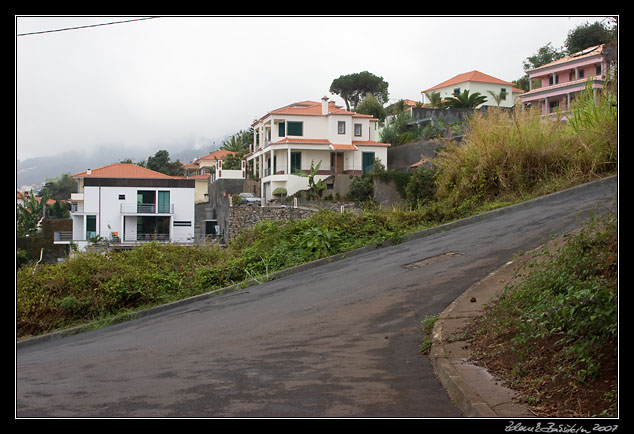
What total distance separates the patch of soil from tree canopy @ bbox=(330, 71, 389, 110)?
61785 mm

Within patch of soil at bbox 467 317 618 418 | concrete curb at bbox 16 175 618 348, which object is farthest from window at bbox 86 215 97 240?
patch of soil at bbox 467 317 618 418

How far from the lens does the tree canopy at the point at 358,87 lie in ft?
220

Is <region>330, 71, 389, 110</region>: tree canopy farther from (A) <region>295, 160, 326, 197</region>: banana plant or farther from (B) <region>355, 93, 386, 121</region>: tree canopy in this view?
(A) <region>295, 160, 326, 197</region>: banana plant

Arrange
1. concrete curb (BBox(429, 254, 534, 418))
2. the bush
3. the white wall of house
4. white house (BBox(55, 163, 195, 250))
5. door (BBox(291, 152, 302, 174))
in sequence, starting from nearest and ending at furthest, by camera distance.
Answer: concrete curb (BBox(429, 254, 534, 418)), the white wall of house, white house (BBox(55, 163, 195, 250)), the bush, door (BBox(291, 152, 302, 174))

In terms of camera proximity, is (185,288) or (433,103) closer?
(185,288)

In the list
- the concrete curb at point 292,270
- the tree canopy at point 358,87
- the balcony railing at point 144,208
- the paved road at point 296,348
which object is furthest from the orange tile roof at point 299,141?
the paved road at point 296,348

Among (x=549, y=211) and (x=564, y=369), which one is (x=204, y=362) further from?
(x=549, y=211)

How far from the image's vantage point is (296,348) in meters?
8.14

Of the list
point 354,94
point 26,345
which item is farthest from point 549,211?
point 354,94

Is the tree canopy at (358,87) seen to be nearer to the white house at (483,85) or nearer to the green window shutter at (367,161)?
the white house at (483,85)

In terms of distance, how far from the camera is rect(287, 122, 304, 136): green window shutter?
50.4m

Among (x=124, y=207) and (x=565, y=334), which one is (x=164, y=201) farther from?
(x=565, y=334)

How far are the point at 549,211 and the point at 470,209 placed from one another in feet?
9.34

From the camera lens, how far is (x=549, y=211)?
615 inches
